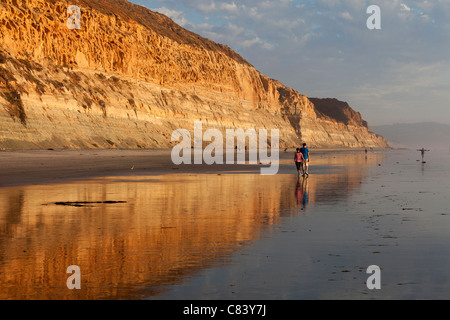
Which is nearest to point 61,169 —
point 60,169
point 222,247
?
point 60,169

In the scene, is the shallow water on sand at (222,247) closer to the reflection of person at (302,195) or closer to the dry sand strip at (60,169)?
the reflection of person at (302,195)

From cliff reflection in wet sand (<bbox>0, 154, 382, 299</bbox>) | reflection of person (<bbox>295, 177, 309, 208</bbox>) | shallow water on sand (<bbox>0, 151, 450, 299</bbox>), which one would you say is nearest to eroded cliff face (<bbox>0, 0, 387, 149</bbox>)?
reflection of person (<bbox>295, 177, 309, 208</bbox>)

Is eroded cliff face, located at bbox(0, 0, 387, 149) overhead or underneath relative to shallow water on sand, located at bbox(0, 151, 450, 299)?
overhead

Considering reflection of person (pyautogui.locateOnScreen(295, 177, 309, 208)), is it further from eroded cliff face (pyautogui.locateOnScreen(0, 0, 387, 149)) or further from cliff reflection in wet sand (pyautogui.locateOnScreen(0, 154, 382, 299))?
eroded cliff face (pyautogui.locateOnScreen(0, 0, 387, 149))

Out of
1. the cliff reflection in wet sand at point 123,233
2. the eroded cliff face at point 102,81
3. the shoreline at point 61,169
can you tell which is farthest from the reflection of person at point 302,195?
the eroded cliff face at point 102,81

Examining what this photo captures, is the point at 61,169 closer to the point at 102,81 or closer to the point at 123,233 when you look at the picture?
the point at 123,233

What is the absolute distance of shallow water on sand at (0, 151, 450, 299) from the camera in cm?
542

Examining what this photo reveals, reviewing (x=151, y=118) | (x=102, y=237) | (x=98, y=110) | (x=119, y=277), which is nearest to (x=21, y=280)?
(x=119, y=277)

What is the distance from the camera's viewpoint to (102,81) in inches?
2591

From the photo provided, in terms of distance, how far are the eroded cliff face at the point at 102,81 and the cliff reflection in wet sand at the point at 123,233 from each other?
1165 inches

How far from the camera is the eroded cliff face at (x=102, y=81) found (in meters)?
47.9

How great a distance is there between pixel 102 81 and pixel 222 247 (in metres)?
61.4

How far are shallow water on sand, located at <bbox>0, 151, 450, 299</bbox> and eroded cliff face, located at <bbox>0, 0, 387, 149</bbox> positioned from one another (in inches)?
1261
